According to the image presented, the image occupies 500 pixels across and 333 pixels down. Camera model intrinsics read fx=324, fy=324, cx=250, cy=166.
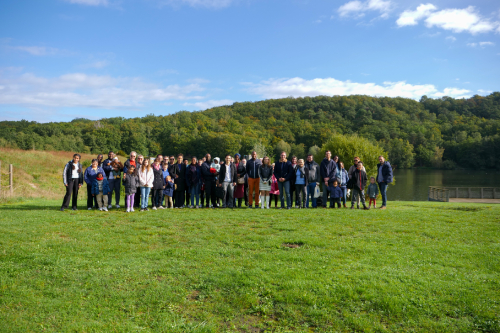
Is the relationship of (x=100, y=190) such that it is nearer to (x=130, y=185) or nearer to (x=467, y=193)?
(x=130, y=185)

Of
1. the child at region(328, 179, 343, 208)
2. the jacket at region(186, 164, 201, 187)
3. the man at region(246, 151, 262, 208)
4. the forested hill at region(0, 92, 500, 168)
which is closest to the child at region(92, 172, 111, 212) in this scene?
the jacket at region(186, 164, 201, 187)

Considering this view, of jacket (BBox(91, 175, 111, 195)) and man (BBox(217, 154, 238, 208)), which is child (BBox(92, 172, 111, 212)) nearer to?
jacket (BBox(91, 175, 111, 195))

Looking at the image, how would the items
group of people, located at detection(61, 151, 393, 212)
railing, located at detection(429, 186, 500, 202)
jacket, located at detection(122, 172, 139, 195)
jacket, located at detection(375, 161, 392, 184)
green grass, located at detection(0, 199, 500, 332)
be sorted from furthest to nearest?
1. railing, located at detection(429, 186, 500, 202)
2. jacket, located at detection(375, 161, 392, 184)
3. group of people, located at detection(61, 151, 393, 212)
4. jacket, located at detection(122, 172, 139, 195)
5. green grass, located at detection(0, 199, 500, 332)

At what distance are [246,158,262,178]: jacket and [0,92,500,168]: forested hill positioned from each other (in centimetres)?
7901

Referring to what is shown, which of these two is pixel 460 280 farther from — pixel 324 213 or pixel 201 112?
pixel 201 112

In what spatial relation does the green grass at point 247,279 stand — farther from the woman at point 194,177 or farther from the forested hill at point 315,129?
the forested hill at point 315,129

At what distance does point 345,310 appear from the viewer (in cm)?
421

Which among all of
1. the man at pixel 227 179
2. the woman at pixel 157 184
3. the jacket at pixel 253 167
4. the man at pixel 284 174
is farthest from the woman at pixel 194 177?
the man at pixel 284 174

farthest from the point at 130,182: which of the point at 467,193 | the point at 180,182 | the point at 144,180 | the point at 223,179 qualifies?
the point at 467,193

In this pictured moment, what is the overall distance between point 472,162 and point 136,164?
119m

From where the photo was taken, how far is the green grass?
157 inches

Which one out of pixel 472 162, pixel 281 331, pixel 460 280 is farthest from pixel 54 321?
pixel 472 162

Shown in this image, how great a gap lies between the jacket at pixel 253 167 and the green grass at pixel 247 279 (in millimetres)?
4268

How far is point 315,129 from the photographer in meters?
114
